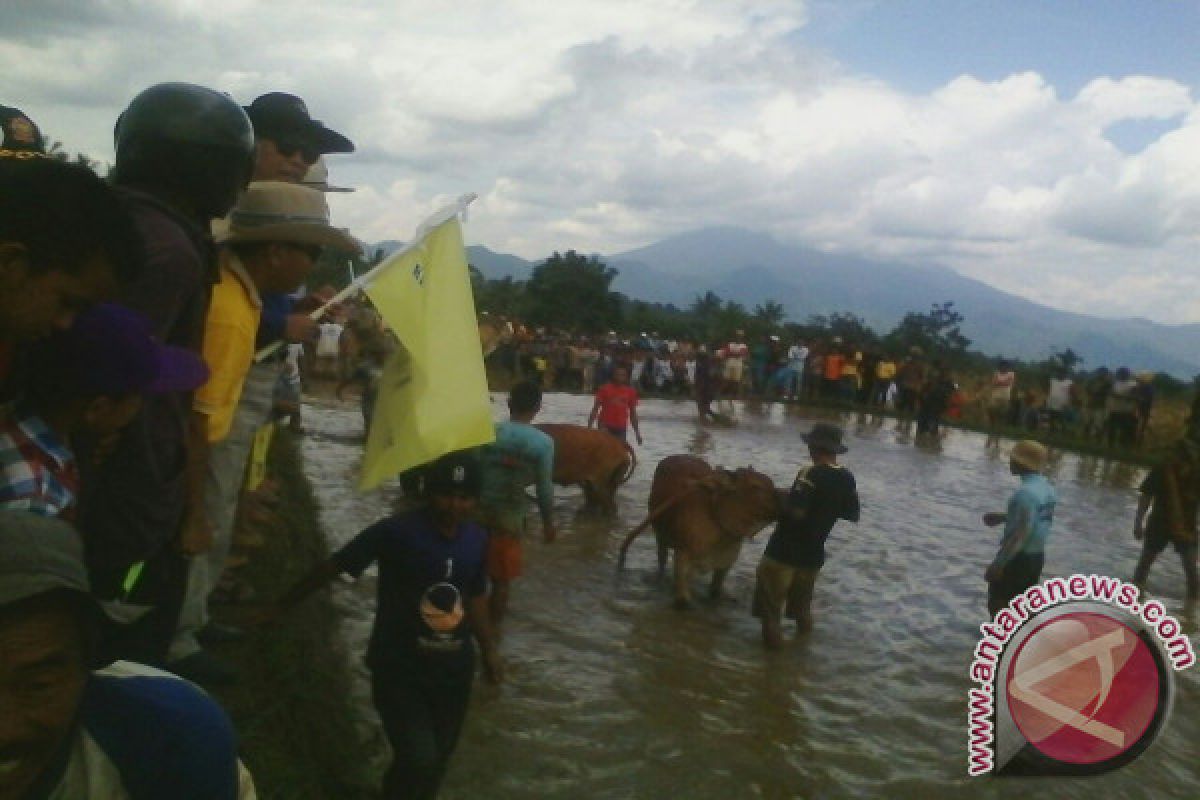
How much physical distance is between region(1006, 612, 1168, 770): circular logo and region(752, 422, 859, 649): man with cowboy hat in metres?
3.89

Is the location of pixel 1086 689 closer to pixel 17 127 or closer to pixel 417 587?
pixel 417 587

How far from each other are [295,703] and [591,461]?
5903 mm

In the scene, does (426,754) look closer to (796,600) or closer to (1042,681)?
(1042,681)

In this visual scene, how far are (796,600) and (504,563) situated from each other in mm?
2266

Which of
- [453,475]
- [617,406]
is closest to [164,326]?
[453,475]

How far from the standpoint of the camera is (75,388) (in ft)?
7.89

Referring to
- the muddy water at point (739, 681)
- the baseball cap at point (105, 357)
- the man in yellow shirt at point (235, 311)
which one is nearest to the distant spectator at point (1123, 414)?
the muddy water at point (739, 681)

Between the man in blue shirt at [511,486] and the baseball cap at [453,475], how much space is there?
200cm

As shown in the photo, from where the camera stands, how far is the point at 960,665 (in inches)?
297

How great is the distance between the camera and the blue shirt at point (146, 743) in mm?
1678

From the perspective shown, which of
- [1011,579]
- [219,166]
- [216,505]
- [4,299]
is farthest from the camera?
[1011,579]

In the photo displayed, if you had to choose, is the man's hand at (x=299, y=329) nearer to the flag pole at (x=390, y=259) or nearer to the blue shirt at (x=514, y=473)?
the flag pole at (x=390, y=259)

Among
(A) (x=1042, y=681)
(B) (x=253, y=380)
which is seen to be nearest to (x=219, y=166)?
(B) (x=253, y=380)

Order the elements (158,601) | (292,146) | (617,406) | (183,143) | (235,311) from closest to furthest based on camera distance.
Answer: (183,143)
(158,601)
(235,311)
(292,146)
(617,406)
